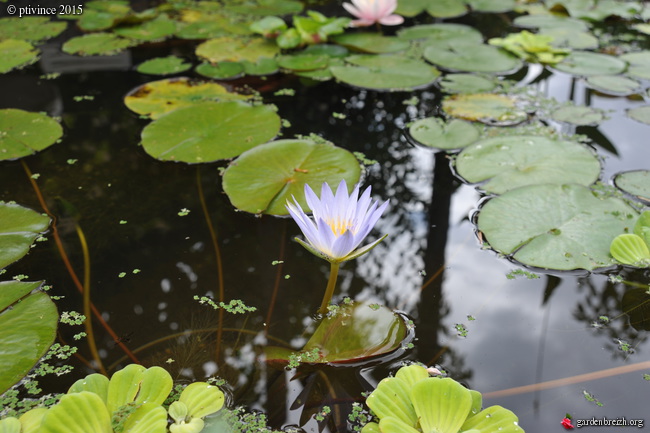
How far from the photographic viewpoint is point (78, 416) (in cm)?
113

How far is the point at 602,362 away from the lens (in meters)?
1.44

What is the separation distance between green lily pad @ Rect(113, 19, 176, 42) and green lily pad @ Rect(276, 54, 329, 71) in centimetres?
94

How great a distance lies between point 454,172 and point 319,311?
998 millimetres

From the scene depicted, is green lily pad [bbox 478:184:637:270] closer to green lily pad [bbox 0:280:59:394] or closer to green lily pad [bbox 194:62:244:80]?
green lily pad [bbox 0:280:59:394]

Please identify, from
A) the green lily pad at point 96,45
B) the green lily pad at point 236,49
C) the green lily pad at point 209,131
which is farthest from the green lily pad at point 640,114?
the green lily pad at point 96,45

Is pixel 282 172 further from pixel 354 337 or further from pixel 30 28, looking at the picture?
pixel 30 28

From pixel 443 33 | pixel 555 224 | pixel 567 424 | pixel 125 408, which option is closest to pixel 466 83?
pixel 443 33

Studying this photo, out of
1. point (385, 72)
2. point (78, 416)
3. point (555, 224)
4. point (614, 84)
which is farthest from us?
point (385, 72)

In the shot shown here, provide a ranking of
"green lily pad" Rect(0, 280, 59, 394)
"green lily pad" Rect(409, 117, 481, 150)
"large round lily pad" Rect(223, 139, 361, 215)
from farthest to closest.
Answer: "green lily pad" Rect(409, 117, 481, 150), "large round lily pad" Rect(223, 139, 361, 215), "green lily pad" Rect(0, 280, 59, 394)

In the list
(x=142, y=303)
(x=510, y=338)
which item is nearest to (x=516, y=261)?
(x=510, y=338)

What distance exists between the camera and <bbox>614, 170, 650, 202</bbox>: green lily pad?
2045mm

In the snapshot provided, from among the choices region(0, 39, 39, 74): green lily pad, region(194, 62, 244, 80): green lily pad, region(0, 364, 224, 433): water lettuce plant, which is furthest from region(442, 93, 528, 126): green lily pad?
region(0, 39, 39, 74): green lily pad

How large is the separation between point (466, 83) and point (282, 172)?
55.5 inches

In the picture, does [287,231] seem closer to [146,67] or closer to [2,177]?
[2,177]
